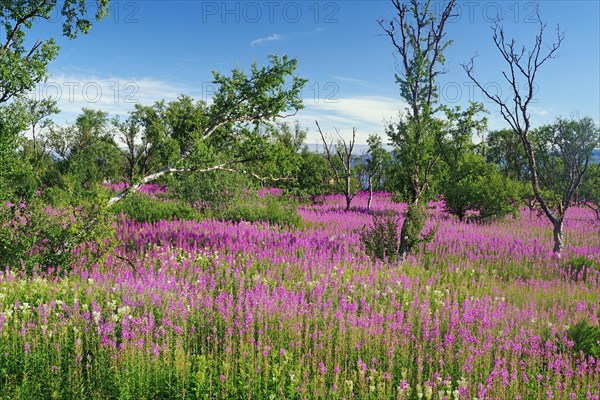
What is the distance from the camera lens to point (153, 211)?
49.4 feet

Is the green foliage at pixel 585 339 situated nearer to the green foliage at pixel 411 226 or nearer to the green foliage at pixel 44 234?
the green foliage at pixel 411 226

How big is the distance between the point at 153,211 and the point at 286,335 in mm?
10845

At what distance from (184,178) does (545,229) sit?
13088 millimetres

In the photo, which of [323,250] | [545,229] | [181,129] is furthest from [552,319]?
[181,129]

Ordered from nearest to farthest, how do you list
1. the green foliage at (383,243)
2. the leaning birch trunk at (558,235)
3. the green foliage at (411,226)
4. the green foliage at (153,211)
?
1. the green foliage at (411,226)
2. the green foliage at (383,243)
3. the leaning birch trunk at (558,235)
4. the green foliage at (153,211)

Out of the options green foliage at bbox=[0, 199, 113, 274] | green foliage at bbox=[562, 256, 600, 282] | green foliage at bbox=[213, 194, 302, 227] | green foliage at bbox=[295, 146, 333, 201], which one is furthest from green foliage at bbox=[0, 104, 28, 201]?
green foliage at bbox=[295, 146, 333, 201]

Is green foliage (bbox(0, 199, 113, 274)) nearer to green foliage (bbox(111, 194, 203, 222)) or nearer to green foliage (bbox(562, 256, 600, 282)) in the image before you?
green foliage (bbox(111, 194, 203, 222))

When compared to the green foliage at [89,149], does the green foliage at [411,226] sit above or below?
below

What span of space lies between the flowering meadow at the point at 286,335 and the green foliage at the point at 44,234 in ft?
1.24

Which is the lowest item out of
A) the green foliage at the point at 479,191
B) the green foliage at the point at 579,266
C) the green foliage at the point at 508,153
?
the green foliage at the point at 579,266

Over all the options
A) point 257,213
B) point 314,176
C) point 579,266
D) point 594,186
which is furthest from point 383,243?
point 594,186

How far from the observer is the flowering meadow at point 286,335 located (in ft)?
13.9

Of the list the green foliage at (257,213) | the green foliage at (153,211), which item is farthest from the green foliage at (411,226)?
the green foliage at (153,211)

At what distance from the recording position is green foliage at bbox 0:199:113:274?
7.56 metres
